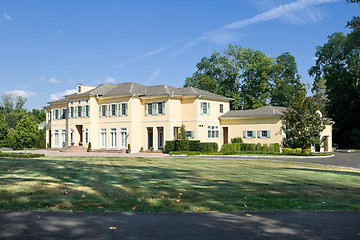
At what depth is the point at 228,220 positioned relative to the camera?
632 centimetres

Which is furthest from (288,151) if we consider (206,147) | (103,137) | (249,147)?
(103,137)

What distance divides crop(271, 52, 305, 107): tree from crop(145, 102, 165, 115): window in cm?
2159

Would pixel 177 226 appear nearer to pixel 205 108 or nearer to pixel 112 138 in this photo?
pixel 205 108

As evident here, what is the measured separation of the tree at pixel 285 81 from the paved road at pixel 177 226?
151ft

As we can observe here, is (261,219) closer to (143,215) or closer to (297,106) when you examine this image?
(143,215)

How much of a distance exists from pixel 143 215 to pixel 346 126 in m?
47.1

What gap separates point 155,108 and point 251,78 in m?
22.0

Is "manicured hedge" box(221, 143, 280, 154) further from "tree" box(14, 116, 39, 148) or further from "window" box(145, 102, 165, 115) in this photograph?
"tree" box(14, 116, 39, 148)

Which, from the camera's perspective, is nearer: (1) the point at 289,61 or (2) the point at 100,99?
(2) the point at 100,99

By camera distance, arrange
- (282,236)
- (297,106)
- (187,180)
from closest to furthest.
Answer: (282,236)
(187,180)
(297,106)

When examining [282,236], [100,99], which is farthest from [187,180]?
[100,99]

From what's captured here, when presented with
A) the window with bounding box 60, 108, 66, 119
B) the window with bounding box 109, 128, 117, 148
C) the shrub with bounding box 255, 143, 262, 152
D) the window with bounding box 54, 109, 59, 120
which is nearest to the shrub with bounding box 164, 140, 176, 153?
the window with bounding box 109, 128, 117, 148

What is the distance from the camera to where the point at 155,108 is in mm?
38375

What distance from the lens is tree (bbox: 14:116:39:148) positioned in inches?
1192
